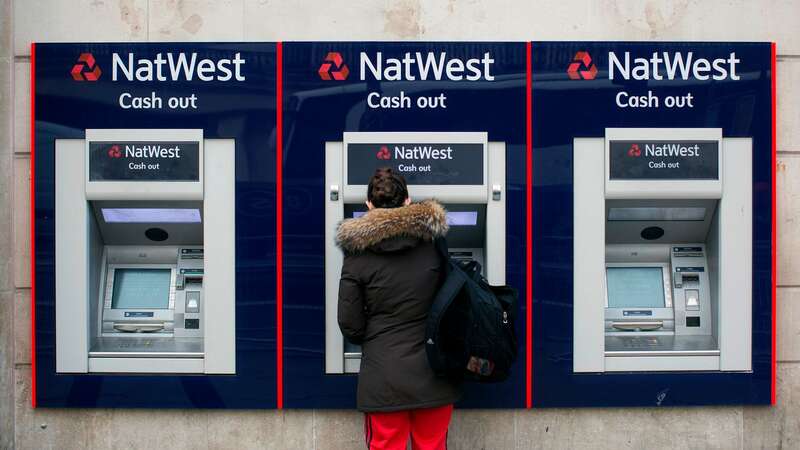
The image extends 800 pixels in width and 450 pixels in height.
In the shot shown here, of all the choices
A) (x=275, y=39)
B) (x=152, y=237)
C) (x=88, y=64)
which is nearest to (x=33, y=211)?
(x=152, y=237)

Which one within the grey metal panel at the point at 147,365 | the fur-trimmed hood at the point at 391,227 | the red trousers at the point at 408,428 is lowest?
the red trousers at the point at 408,428

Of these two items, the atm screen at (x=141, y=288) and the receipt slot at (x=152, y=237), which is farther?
the atm screen at (x=141, y=288)

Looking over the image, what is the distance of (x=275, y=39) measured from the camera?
4.43 meters

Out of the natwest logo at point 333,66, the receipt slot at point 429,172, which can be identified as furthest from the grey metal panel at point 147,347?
the natwest logo at point 333,66

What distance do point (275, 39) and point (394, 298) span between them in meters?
1.81

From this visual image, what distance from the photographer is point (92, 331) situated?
4465mm

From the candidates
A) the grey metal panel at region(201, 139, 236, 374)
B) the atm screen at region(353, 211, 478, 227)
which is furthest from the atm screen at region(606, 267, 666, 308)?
the grey metal panel at region(201, 139, 236, 374)

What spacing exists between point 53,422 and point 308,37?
266 cm

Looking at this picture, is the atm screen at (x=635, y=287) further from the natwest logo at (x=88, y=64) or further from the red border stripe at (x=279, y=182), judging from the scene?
the natwest logo at (x=88, y=64)

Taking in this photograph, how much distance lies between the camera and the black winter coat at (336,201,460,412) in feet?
11.5

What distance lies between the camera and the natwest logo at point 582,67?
172 inches

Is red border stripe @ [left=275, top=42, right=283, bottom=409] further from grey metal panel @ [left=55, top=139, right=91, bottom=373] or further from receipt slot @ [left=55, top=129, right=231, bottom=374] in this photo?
grey metal panel @ [left=55, top=139, right=91, bottom=373]

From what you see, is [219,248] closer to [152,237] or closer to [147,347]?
[152,237]

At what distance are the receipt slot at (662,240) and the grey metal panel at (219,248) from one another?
1937 mm
